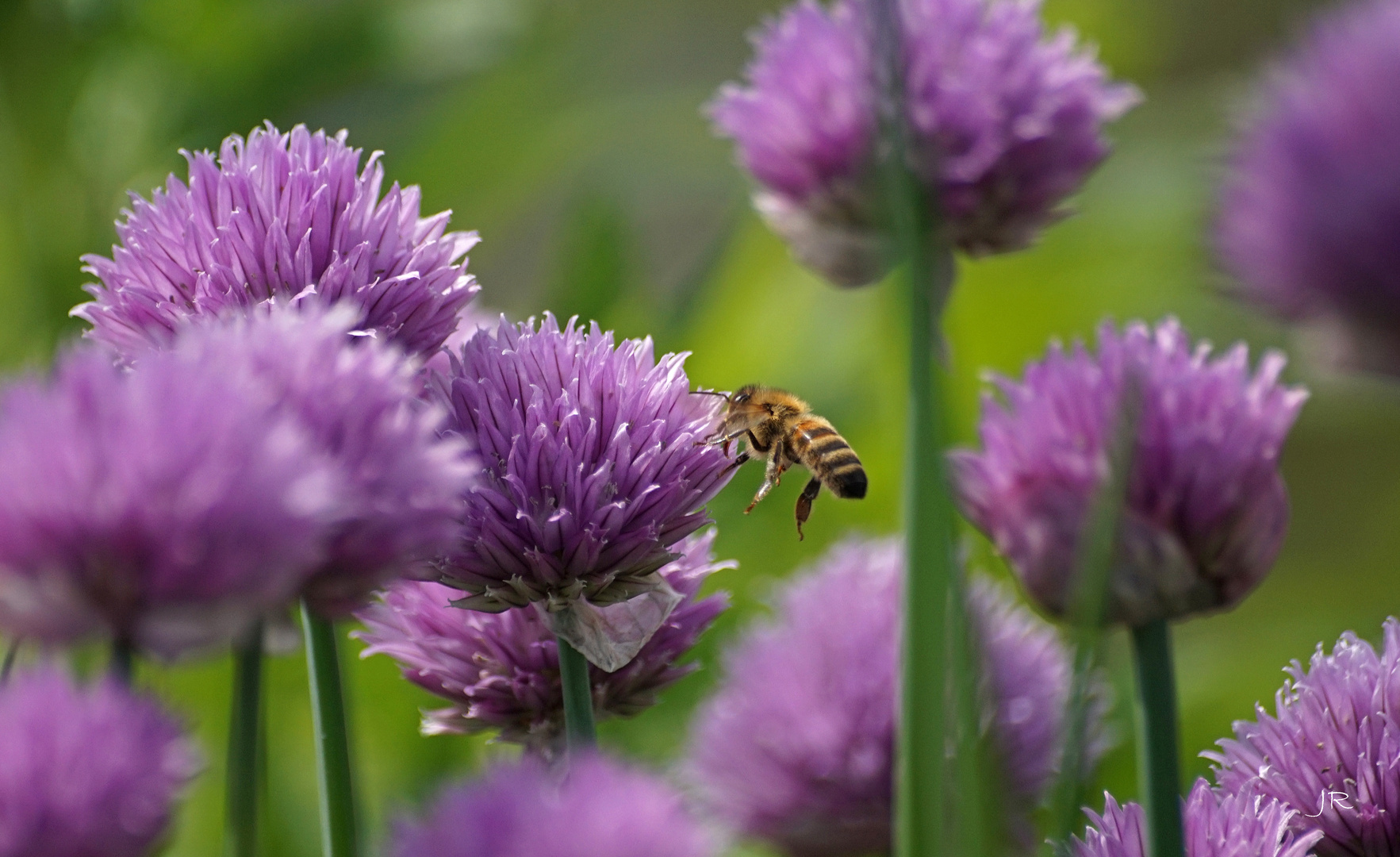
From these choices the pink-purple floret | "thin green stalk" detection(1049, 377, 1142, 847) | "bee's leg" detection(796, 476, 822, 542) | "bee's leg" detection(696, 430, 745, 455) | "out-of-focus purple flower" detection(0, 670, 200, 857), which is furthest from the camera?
"bee's leg" detection(796, 476, 822, 542)

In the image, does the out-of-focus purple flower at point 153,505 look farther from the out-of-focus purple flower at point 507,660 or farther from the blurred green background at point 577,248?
the blurred green background at point 577,248

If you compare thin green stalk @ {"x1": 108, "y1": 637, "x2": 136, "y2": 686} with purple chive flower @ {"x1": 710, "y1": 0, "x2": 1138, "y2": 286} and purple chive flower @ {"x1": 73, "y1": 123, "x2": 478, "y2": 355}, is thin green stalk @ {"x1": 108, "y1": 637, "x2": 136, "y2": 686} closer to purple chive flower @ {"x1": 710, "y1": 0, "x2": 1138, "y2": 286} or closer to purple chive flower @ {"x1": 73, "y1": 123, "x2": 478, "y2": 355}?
purple chive flower @ {"x1": 73, "y1": 123, "x2": 478, "y2": 355}

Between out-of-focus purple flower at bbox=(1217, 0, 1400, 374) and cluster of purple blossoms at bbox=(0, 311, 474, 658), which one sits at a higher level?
out-of-focus purple flower at bbox=(1217, 0, 1400, 374)

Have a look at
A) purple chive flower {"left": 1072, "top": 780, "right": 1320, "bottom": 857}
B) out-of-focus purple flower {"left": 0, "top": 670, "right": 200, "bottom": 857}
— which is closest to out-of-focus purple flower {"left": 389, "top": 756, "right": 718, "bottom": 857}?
out-of-focus purple flower {"left": 0, "top": 670, "right": 200, "bottom": 857}

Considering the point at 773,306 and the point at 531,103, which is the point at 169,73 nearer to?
the point at 531,103

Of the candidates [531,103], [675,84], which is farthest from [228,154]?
[675,84]

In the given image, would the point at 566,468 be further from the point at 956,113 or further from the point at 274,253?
the point at 956,113

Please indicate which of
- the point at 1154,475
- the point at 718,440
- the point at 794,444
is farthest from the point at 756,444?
the point at 1154,475
